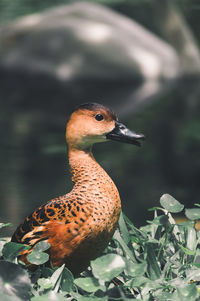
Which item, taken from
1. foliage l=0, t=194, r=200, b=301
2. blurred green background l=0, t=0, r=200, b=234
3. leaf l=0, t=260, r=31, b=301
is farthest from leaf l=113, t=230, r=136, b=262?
blurred green background l=0, t=0, r=200, b=234

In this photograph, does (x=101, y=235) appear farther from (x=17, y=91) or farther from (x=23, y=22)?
(x=23, y=22)

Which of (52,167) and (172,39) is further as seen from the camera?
(172,39)

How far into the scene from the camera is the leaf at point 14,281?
7.60ft

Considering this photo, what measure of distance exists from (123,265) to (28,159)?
4757mm

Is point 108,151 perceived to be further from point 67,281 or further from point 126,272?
point 67,281

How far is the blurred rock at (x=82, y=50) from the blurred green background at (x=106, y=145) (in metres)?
0.25

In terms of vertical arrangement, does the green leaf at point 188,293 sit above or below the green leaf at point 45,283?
below

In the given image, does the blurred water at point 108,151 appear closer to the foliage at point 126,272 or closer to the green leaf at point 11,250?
the foliage at point 126,272

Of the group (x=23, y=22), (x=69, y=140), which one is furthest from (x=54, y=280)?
(x=23, y=22)

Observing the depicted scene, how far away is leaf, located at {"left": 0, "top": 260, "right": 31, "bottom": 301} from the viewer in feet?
7.60

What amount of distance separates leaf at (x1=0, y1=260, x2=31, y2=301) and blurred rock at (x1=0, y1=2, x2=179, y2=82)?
9461mm

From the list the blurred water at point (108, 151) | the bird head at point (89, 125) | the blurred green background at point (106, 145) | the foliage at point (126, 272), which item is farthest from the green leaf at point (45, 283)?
the blurred green background at point (106, 145)

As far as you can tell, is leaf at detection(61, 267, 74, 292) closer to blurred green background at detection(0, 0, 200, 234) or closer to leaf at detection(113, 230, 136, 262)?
leaf at detection(113, 230, 136, 262)

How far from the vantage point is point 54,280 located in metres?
2.46
